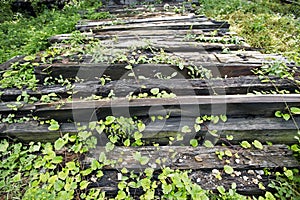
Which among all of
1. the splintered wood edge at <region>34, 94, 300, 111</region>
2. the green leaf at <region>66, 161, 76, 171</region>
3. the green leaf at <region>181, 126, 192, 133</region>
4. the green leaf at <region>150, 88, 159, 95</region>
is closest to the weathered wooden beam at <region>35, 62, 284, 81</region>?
the green leaf at <region>150, 88, 159, 95</region>

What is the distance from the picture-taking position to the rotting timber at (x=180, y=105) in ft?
6.61

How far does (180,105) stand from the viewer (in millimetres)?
2217

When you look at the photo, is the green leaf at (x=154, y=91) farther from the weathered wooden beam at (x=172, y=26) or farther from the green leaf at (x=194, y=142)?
the weathered wooden beam at (x=172, y=26)

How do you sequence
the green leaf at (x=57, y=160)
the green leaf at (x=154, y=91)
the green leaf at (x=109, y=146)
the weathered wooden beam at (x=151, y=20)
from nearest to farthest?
1. the green leaf at (x=57, y=160)
2. the green leaf at (x=109, y=146)
3. the green leaf at (x=154, y=91)
4. the weathered wooden beam at (x=151, y=20)

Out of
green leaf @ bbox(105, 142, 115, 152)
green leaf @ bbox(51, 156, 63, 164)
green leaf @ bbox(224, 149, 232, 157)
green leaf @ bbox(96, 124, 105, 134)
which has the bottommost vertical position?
green leaf @ bbox(224, 149, 232, 157)

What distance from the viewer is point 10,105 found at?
244 cm

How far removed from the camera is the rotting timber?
2016 mm

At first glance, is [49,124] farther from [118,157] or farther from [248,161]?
[248,161]

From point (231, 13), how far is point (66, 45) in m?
5.25

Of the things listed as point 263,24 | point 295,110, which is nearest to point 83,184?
point 295,110

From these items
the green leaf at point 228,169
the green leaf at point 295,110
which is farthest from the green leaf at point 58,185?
the green leaf at point 295,110

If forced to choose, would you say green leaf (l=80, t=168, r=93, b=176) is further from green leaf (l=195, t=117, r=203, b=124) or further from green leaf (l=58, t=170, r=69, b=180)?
green leaf (l=195, t=117, r=203, b=124)

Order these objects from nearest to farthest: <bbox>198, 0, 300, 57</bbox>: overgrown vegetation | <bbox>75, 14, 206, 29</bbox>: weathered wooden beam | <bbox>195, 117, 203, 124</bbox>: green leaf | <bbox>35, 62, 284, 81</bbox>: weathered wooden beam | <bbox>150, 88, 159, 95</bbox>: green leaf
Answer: <bbox>195, 117, 203, 124</bbox>: green leaf < <bbox>150, 88, 159, 95</bbox>: green leaf < <bbox>35, 62, 284, 81</bbox>: weathered wooden beam < <bbox>198, 0, 300, 57</bbox>: overgrown vegetation < <bbox>75, 14, 206, 29</bbox>: weathered wooden beam

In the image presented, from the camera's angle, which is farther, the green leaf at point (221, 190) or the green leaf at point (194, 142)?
the green leaf at point (194, 142)
